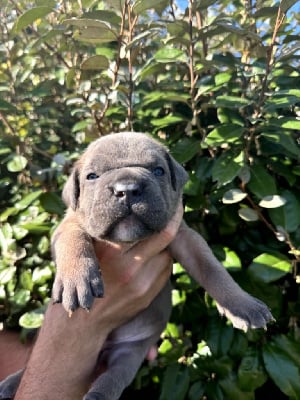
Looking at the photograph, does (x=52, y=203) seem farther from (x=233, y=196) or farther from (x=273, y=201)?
(x=273, y=201)

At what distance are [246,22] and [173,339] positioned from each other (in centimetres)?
195

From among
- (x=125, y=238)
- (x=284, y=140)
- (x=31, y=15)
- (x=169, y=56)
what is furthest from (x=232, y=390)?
(x=31, y=15)

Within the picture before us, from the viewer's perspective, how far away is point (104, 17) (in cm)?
228

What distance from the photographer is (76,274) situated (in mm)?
1749

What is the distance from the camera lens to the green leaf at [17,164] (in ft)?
8.70

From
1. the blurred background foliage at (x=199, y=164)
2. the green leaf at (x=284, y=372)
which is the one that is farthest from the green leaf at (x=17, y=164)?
the green leaf at (x=284, y=372)

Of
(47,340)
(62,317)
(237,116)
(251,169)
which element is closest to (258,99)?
(237,116)

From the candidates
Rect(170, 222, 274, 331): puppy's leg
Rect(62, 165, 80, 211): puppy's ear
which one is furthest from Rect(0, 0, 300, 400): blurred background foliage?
Rect(62, 165, 80, 211): puppy's ear

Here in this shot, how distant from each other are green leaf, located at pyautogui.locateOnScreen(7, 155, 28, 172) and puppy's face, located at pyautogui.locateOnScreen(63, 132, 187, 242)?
1.99 feet

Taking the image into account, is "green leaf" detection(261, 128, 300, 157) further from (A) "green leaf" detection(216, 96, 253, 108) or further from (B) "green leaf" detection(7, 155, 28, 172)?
(B) "green leaf" detection(7, 155, 28, 172)

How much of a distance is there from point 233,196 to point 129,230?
633mm

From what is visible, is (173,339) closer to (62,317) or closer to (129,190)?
(62,317)

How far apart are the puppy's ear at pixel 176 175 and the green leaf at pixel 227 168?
0.49ft

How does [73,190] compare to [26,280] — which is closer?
[73,190]
